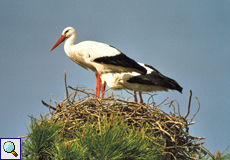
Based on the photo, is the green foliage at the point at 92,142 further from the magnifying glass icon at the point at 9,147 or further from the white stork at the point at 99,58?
the white stork at the point at 99,58

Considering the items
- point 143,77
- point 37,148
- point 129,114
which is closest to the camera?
point 37,148

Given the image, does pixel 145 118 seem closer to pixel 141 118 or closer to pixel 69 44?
pixel 141 118

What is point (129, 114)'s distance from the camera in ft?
12.8

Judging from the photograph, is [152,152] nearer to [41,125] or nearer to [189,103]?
[189,103]

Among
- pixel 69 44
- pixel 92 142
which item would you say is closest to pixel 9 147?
pixel 92 142

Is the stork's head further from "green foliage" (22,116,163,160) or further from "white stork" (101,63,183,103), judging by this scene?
"green foliage" (22,116,163,160)

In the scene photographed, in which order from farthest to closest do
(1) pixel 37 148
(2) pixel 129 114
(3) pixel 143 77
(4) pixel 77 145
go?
(3) pixel 143 77, (2) pixel 129 114, (1) pixel 37 148, (4) pixel 77 145

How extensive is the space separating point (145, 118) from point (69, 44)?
244 cm

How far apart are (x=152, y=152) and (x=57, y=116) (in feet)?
3.58

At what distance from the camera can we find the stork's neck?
573 cm

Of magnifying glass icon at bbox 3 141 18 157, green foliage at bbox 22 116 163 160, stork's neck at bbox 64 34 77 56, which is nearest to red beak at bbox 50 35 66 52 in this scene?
stork's neck at bbox 64 34 77 56

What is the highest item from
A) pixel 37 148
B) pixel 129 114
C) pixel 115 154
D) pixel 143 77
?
pixel 143 77

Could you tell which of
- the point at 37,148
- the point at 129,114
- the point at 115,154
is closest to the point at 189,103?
the point at 129,114

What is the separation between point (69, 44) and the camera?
5.82 meters
